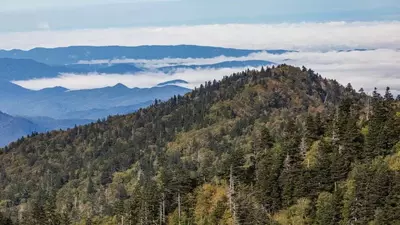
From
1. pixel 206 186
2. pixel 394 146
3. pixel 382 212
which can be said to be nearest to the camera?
pixel 382 212

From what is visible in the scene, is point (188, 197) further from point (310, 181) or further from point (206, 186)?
point (310, 181)

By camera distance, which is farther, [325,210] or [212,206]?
[212,206]

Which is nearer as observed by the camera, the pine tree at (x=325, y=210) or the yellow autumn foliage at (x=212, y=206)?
the pine tree at (x=325, y=210)

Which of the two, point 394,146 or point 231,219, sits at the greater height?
point 394,146

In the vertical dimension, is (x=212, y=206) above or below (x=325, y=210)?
below

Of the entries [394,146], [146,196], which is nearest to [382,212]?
[394,146]

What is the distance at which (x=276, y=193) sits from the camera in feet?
423

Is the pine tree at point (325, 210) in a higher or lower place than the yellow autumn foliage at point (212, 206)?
higher

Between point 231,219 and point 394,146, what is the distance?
34.6 meters

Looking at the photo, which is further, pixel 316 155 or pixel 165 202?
pixel 165 202

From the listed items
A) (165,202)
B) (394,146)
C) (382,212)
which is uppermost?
(394,146)

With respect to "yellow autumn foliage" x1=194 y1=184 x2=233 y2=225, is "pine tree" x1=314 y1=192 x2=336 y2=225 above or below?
above

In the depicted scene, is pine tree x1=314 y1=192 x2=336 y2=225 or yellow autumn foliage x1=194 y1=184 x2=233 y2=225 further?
yellow autumn foliage x1=194 y1=184 x2=233 y2=225

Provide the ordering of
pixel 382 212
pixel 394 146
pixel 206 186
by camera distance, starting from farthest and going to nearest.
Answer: pixel 206 186 < pixel 394 146 < pixel 382 212
